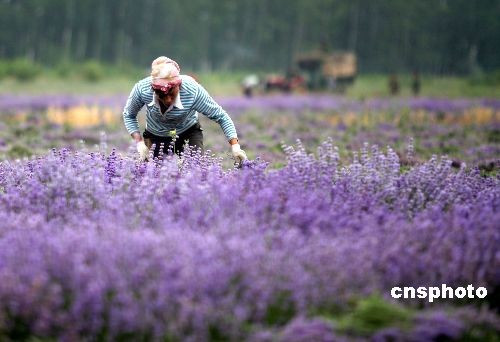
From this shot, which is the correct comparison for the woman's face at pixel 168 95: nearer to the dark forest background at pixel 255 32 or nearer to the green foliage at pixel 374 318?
the green foliage at pixel 374 318

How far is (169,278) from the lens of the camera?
3.10 m

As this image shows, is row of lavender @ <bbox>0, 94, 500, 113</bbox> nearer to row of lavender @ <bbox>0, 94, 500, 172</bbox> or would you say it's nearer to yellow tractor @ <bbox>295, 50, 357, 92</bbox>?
row of lavender @ <bbox>0, 94, 500, 172</bbox>

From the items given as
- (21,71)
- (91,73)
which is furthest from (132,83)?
(21,71)

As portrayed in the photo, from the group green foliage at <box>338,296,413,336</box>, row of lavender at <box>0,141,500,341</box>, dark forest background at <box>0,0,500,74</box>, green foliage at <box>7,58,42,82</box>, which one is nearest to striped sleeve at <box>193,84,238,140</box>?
row of lavender at <box>0,141,500,341</box>

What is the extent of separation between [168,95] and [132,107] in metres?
0.60

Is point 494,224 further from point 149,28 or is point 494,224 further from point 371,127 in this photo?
point 149,28

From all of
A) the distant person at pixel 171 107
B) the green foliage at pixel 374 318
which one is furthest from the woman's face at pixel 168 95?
the green foliage at pixel 374 318

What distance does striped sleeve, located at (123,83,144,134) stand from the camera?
19.4 ft

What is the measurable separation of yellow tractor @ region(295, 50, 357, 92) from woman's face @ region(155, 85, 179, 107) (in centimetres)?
3074

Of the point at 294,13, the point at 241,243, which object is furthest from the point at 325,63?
the point at 241,243

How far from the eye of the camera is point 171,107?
5.86m

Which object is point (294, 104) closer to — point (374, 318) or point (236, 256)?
point (236, 256)

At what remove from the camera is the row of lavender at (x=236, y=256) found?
2.96 metres

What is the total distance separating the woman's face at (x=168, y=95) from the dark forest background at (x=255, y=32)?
55.9 meters
